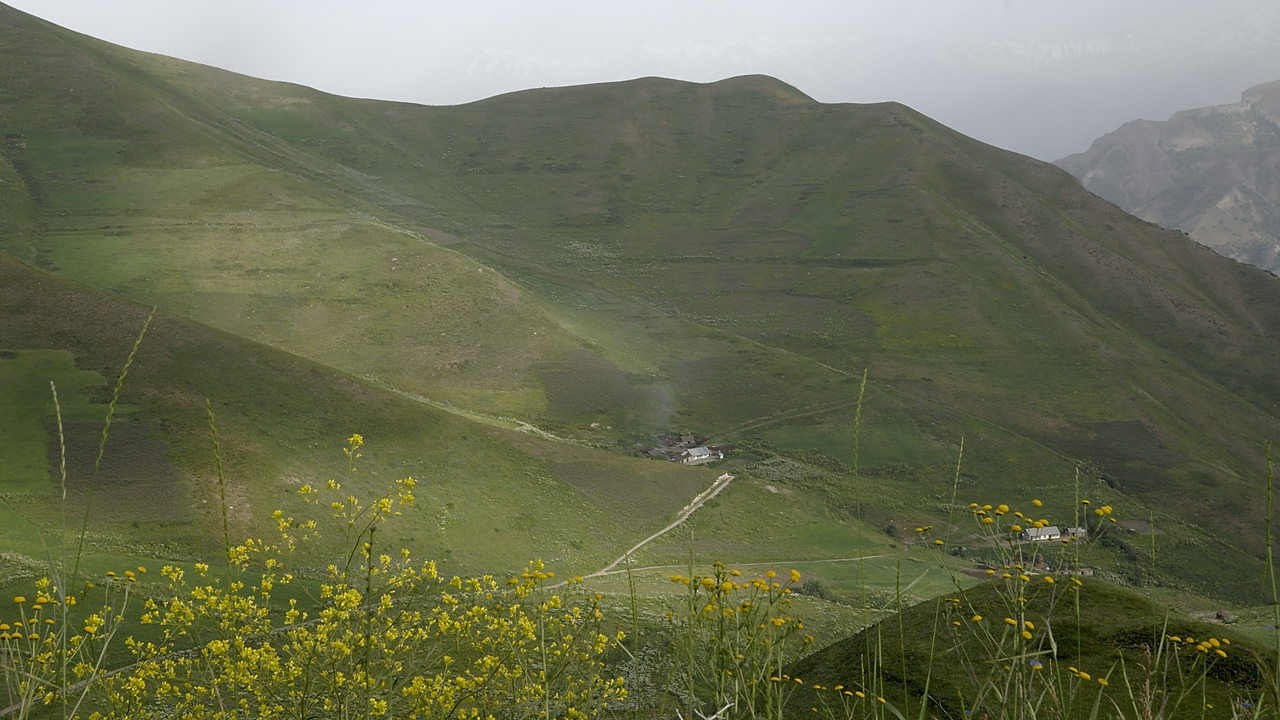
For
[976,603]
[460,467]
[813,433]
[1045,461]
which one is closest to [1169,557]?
[1045,461]

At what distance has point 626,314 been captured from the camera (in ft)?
360

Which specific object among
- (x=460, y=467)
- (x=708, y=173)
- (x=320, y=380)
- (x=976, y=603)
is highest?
(x=708, y=173)

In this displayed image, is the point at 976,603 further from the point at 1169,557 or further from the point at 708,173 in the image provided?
the point at 708,173

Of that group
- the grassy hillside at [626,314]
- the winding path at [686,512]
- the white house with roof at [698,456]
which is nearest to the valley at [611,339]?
the winding path at [686,512]

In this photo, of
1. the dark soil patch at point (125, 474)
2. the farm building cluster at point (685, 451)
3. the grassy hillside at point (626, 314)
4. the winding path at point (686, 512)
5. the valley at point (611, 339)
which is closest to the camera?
the dark soil patch at point (125, 474)

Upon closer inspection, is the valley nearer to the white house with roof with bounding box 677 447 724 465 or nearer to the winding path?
the winding path

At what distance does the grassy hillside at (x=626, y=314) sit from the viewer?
185ft

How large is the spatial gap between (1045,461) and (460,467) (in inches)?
2308

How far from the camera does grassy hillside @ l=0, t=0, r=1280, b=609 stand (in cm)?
5641

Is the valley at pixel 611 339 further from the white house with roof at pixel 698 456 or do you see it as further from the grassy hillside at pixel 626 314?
the white house with roof at pixel 698 456

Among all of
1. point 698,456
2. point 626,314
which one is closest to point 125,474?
point 698,456

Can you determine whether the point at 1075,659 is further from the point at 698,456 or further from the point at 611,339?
the point at 611,339

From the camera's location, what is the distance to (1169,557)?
68.7 m

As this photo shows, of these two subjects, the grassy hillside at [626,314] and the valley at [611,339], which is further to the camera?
the grassy hillside at [626,314]
